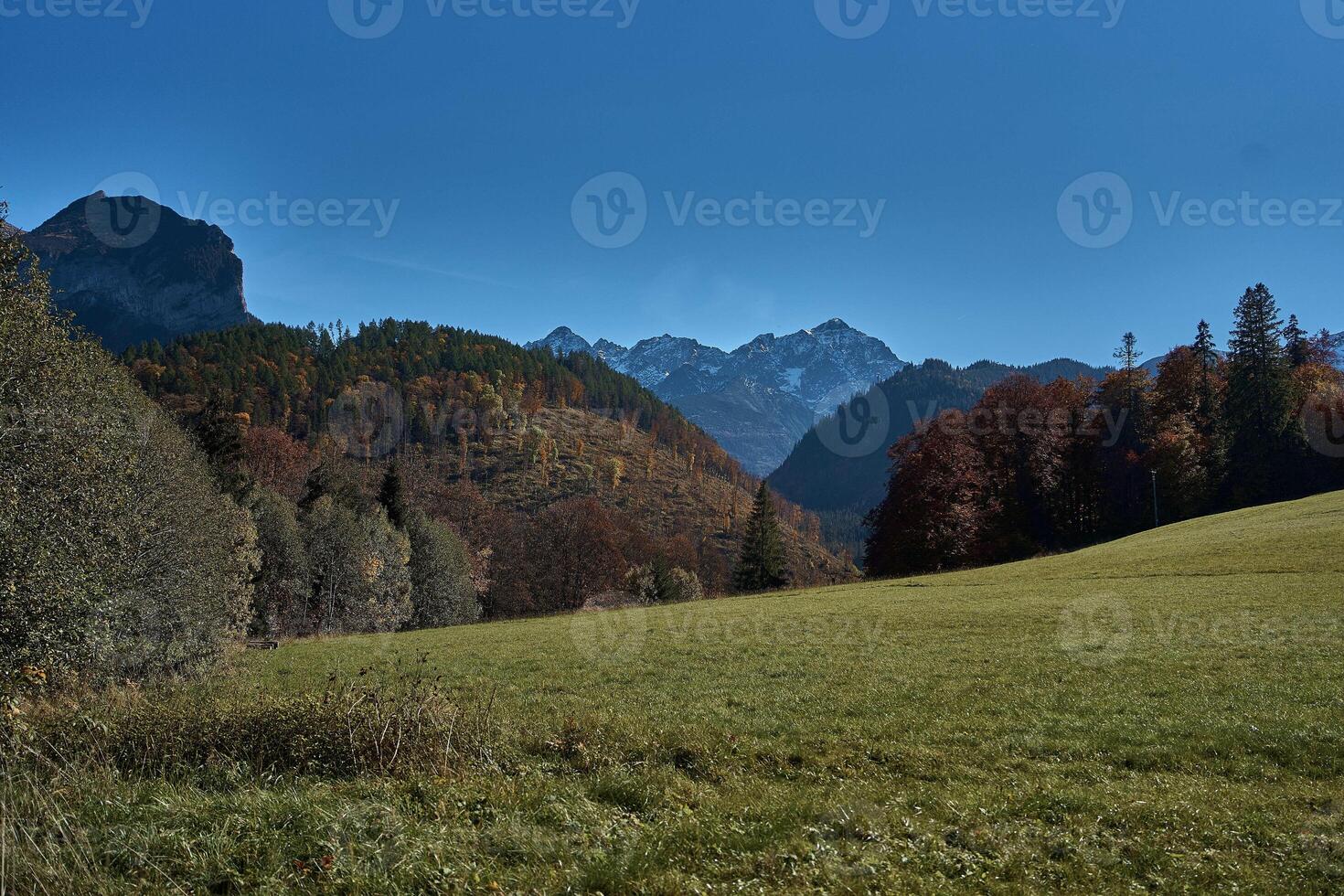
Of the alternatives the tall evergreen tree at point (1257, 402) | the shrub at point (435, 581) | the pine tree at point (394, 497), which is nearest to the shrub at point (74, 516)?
the pine tree at point (394, 497)

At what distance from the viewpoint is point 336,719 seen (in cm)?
1181

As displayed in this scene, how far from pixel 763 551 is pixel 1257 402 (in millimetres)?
64154

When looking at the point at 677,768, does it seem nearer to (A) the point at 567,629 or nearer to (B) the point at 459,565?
(A) the point at 567,629

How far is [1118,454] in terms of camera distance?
88.4 m

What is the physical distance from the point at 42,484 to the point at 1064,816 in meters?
27.2

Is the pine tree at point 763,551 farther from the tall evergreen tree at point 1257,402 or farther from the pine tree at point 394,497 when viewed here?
the tall evergreen tree at point 1257,402

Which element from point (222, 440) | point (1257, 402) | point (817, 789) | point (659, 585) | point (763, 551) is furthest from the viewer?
point (659, 585)

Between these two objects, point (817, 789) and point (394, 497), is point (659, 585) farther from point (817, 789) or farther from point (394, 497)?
point (817, 789)

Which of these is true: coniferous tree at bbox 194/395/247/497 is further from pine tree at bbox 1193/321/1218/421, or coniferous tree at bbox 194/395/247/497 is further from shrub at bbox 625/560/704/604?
pine tree at bbox 1193/321/1218/421

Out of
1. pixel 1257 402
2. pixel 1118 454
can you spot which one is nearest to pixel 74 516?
pixel 1118 454

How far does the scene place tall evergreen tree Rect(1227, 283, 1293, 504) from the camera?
81562mm

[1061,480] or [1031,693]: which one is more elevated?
[1061,480]

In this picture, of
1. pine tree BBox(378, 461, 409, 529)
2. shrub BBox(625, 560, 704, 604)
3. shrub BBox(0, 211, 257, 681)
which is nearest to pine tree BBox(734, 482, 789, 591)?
shrub BBox(625, 560, 704, 604)

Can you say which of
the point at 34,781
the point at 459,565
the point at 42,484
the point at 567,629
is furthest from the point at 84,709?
the point at 459,565
